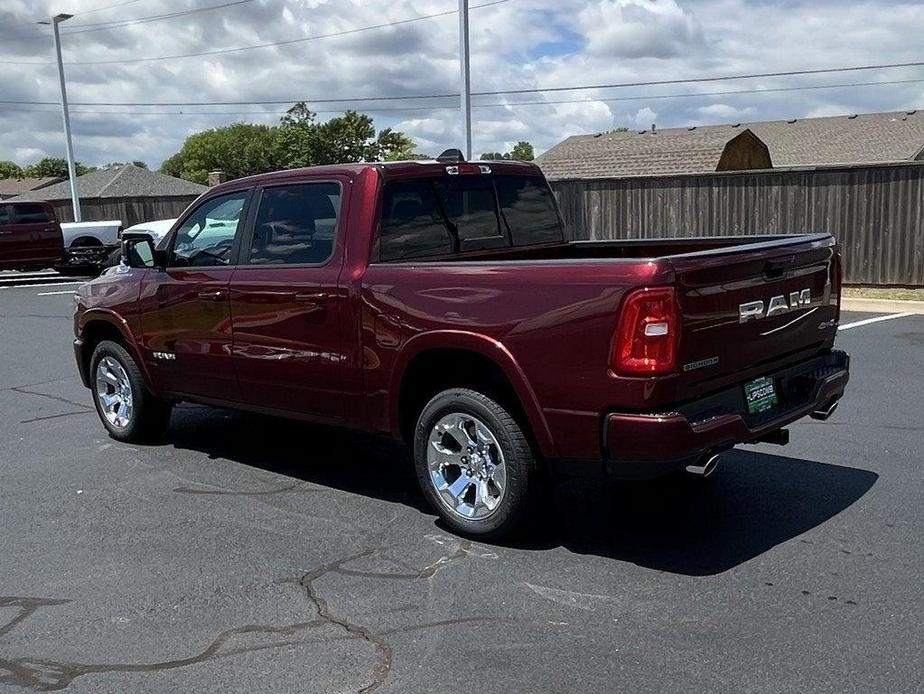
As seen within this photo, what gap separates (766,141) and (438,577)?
131 ft

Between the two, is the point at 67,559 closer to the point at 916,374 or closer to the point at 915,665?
the point at 915,665

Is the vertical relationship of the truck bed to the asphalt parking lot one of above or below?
above

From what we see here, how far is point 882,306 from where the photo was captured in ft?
48.0

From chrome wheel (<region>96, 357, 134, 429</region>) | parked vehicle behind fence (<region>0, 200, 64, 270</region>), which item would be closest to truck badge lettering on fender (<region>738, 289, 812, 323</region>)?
chrome wheel (<region>96, 357, 134, 429</region>)

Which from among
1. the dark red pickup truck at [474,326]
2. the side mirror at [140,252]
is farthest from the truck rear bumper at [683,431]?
the side mirror at [140,252]

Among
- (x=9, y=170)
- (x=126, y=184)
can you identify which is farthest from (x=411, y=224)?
(x=9, y=170)

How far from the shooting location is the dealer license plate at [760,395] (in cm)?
463

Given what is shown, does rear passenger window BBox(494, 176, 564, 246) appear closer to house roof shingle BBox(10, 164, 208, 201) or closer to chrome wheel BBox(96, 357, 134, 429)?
chrome wheel BBox(96, 357, 134, 429)

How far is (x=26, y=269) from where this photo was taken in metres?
23.5

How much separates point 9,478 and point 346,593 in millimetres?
3281

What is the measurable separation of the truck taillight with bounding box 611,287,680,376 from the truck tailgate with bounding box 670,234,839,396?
68mm

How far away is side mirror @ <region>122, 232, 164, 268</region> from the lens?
262 inches

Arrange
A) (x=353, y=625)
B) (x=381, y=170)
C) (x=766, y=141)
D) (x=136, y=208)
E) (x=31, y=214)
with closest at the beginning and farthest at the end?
1. (x=353, y=625)
2. (x=381, y=170)
3. (x=31, y=214)
4. (x=136, y=208)
5. (x=766, y=141)

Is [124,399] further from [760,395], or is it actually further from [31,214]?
[31,214]
